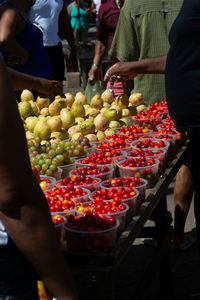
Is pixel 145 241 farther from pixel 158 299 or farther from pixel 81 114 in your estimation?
pixel 81 114

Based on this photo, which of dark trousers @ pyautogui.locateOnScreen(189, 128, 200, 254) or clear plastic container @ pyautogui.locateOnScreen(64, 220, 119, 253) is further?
dark trousers @ pyautogui.locateOnScreen(189, 128, 200, 254)

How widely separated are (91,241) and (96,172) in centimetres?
84

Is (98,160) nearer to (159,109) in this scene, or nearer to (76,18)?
(159,109)

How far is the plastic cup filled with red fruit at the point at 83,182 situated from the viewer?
245 centimetres

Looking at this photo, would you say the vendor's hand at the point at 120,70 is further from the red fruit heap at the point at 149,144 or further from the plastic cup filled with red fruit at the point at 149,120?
the red fruit heap at the point at 149,144

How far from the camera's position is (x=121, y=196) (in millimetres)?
2227

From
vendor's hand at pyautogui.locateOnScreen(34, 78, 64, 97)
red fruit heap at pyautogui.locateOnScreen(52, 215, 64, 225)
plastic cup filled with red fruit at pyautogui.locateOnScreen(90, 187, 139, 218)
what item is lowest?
plastic cup filled with red fruit at pyautogui.locateOnScreen(90, 187, 139, 218)

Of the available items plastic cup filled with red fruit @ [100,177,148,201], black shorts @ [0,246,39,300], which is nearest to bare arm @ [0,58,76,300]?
black shorts @ [0,246,39,300]

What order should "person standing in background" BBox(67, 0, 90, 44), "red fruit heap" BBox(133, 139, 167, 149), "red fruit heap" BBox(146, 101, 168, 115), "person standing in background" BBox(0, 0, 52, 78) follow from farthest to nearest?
"person standing in background" BBox(67, 0, 90, 44)
"person standing in background" BBox(0, 0, 52, 78)
"red fruit heap" BBox(146, 101, 168, 115)
"red fruit heap" BBox(133, 139, 167, 149)

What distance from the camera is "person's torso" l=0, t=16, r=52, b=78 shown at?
473 cm

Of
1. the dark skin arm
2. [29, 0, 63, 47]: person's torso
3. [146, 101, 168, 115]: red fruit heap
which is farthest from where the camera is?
the dark skin arm

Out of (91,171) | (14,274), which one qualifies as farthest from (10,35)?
(14,274)

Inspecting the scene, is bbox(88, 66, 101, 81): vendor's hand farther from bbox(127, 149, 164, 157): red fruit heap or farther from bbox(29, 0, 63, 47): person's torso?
bbox(127, 149, 164, 157): red fruit heap

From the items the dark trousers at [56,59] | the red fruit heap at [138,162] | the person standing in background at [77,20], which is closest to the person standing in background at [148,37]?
the red fruit heap at [138,162]
